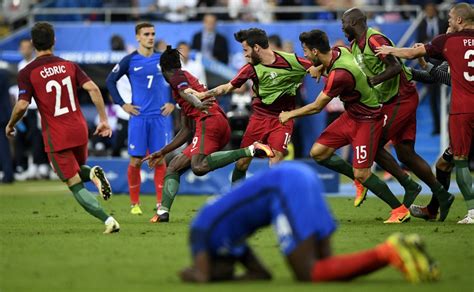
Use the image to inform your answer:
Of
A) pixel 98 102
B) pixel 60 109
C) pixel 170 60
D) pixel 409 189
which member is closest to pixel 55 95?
pixel 60 109

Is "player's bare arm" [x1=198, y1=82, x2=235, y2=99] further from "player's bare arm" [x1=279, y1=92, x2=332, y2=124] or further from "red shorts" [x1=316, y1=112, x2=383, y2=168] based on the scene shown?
"red shorts" [x1=316, y1=112, x2=383, y2=168]

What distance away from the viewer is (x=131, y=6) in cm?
2695

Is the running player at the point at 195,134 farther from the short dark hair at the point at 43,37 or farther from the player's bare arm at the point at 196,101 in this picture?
the short dark hair at the point at 43,37

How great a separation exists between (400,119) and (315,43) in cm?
169

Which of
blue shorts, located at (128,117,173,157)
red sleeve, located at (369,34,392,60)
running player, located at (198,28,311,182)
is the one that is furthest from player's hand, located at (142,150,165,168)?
red sleeve, located at (369,34,392,60)

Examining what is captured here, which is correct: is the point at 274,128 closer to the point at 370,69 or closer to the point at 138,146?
the point at 370,69

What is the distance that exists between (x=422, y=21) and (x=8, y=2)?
12.0 m

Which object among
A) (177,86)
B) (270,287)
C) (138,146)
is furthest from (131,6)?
(270,287)

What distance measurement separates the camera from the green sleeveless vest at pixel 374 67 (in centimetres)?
1416

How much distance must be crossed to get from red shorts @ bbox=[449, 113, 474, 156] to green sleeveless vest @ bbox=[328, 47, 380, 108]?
1.01 metres

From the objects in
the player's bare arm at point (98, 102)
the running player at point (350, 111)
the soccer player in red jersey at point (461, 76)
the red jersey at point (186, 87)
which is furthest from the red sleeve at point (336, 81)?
the player's bare arm at point (98, 102)

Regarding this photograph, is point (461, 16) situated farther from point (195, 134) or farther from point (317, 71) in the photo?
point (195, 134)

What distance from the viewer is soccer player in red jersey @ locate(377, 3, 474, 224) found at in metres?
13.5

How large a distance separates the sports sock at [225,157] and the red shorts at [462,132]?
263 cm
